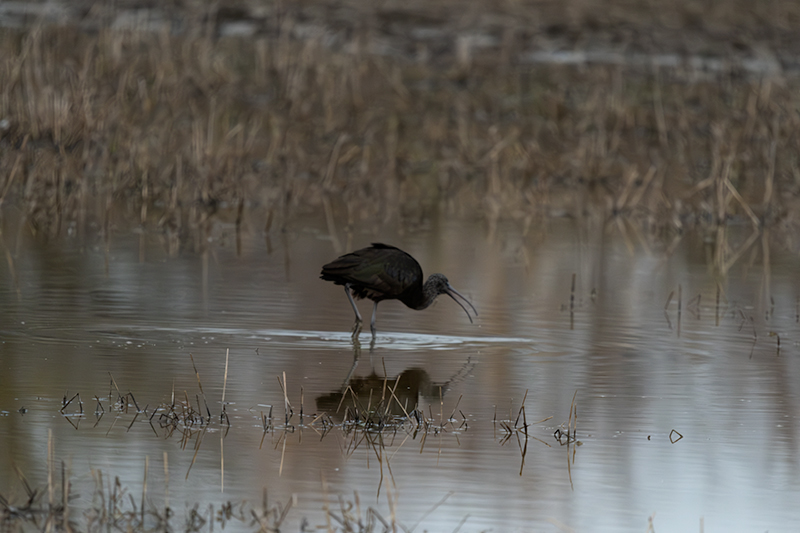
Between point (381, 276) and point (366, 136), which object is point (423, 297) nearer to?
point (381, 276)

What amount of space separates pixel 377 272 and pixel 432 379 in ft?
4.59

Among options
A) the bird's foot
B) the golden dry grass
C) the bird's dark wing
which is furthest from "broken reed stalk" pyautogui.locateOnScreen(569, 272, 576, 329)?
the golden dry grass

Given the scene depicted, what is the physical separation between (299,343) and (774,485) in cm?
361

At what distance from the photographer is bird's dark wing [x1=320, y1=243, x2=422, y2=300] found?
30.8ft

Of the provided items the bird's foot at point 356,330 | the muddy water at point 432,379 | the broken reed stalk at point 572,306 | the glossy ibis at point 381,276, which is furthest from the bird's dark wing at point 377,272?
the broken reed stalk at point 572,306

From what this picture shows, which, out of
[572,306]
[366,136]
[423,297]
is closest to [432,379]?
[423,297]

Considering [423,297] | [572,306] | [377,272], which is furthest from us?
[572,306]

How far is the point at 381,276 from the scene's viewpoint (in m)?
9.42

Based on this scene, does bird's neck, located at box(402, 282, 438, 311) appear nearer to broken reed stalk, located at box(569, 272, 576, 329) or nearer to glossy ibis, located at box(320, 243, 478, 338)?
glossy ibis, located at box(320, 243, 478, 338)

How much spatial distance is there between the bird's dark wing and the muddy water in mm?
348

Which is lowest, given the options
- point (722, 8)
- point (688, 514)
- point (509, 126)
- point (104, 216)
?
point (688, 514)

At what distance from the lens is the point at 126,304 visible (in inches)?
401

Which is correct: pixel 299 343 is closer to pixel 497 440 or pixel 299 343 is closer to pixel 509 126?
pixel 497 440

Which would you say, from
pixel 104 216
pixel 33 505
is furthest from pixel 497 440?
pixel 104 216
